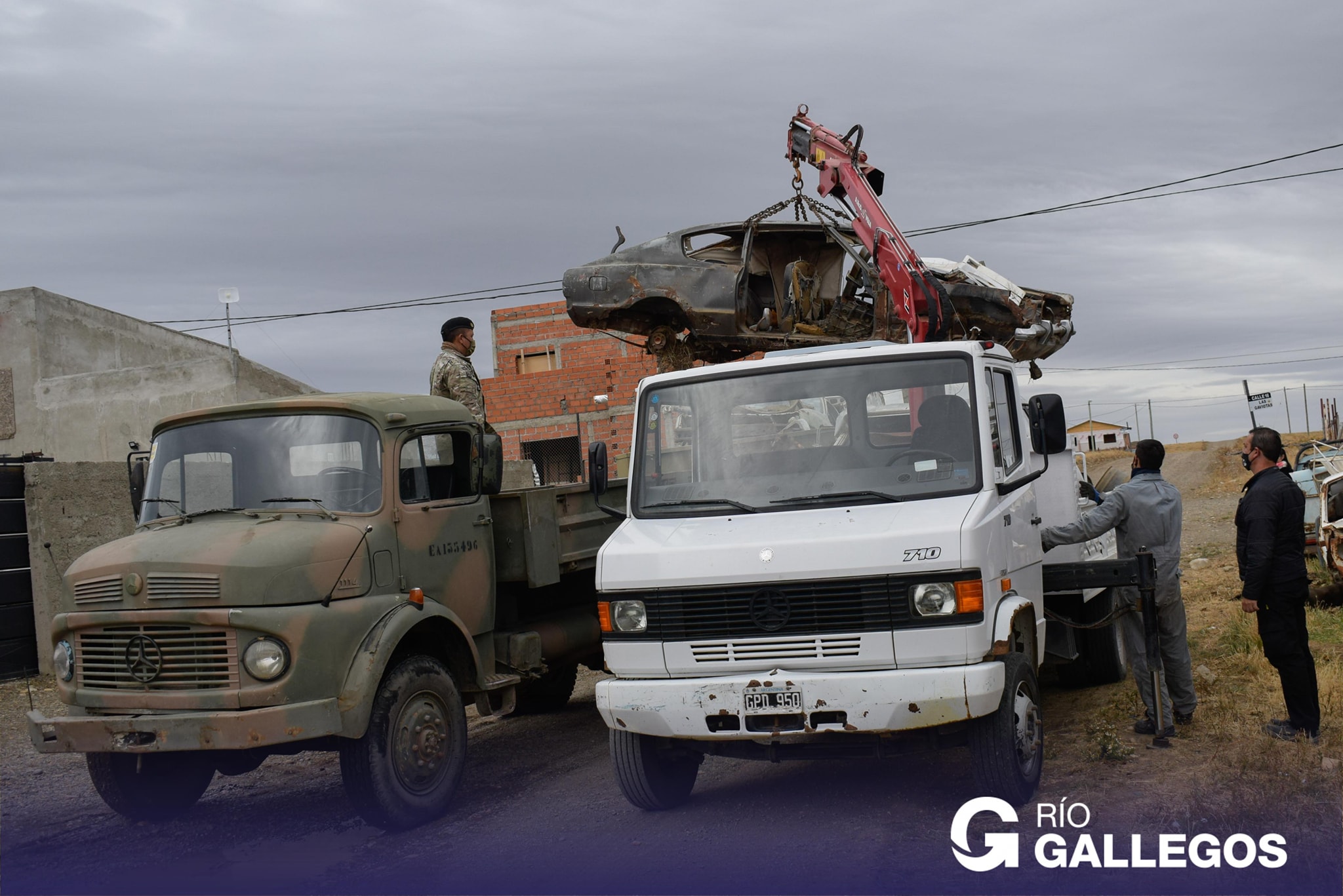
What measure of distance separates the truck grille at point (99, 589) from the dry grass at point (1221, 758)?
15.5 ft

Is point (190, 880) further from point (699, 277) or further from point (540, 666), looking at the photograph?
point (699, 277)

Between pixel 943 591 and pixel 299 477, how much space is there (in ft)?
11.3

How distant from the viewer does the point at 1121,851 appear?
16.4ft

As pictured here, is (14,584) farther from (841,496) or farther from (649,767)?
(841,496)

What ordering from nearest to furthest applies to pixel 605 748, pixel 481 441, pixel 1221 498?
pixel 481 441
pixel 605 748
pixel 1221 498

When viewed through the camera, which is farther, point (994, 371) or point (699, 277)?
point (699, 277)

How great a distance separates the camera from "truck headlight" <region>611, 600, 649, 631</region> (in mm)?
5590

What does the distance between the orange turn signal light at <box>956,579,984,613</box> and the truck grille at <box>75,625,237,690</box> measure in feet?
10.9

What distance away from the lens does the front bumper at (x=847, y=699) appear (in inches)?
199

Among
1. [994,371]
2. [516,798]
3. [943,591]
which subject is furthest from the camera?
[516,798]

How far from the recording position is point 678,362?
35.6ft

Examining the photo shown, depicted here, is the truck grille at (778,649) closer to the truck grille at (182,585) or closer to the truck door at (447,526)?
the truck door at (447,526)

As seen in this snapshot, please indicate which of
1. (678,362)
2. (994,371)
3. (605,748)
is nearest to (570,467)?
(678,362)

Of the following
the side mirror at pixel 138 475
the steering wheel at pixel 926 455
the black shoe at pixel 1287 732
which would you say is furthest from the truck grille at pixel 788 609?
the side mirror at pixel 138 475
